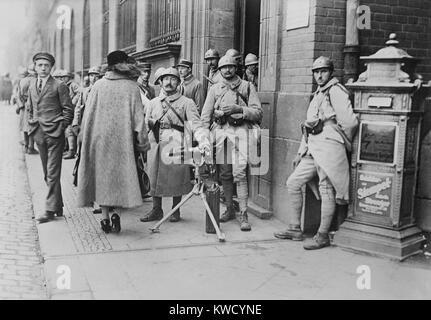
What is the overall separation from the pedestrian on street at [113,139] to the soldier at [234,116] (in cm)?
102

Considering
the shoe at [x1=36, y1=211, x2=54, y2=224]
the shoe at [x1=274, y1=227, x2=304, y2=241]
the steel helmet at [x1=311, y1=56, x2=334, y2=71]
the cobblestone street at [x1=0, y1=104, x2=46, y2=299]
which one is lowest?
the cobblestone street at [x1=0, y1=104, x2=46, y2=299]

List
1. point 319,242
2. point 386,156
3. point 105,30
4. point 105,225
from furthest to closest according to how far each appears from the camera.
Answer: point 105,30 < point 105,225 < point 319,242 < point 386,156

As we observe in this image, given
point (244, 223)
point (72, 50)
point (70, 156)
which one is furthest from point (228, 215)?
point (72, 50)

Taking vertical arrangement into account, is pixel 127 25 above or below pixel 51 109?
above

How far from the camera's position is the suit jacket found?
6.59 metres

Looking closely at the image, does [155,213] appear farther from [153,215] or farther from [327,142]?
[327,142]

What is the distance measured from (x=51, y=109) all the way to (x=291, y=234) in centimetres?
313

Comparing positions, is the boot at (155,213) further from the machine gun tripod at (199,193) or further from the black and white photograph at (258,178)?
the machine gun tripod at (199,193)

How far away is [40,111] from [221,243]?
106 inches

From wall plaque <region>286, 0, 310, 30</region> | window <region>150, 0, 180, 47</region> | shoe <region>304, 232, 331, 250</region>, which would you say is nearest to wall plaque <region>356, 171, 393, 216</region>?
shoe <region>304, 232, 331, 250</region>

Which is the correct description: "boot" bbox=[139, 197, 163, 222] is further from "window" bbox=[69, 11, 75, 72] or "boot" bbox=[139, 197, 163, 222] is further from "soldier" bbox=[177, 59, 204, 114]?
"window" bbox=[69, 11, 75, 72]

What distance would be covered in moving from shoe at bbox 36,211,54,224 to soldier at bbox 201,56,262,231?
2.09 metres

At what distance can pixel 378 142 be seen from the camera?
537 centimetres
